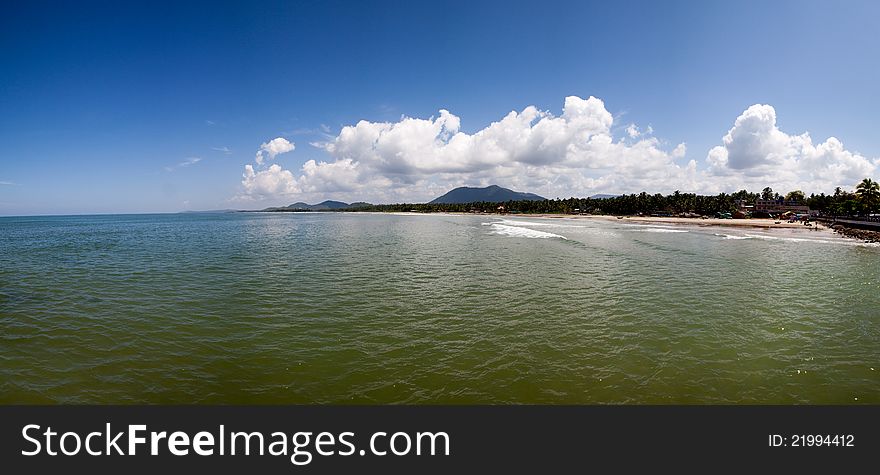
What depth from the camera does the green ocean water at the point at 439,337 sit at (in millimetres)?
11422

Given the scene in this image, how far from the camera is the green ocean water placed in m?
11.4

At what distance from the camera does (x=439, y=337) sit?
1579 cm

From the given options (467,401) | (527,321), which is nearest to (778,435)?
(467,401)

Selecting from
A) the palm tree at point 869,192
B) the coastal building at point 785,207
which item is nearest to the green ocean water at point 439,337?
the palm tree at point 869,192

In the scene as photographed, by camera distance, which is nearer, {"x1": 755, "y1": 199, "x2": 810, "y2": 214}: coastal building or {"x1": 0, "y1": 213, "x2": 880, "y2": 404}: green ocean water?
{"x1": 0, "y1": 213, "x2": 880, "y2": 404}: green ocean water

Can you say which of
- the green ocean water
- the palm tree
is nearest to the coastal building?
the palm tree

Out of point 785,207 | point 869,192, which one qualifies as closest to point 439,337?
point 869,192

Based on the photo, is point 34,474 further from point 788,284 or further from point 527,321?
point 788,284

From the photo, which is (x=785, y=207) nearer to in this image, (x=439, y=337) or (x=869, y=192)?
(x=869, y=192)

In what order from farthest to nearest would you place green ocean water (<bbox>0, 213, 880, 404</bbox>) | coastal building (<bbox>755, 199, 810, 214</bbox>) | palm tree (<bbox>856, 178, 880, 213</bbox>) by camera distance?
coastal building (<bbox>755, 199, 810, 214</bbox>) → palm tree (<bbox>856, 178, 880, 213</bbox>) → green ocean water (<bbox>0, 213, 880, 404</bbox>)

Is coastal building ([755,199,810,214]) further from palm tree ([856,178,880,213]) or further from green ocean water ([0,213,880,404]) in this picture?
green ocean water ([0,213,880,404])

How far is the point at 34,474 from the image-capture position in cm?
751

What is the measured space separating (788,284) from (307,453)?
35626 mm

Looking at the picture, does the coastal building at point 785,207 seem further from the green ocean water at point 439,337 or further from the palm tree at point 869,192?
the green ocean water at point 439,337
